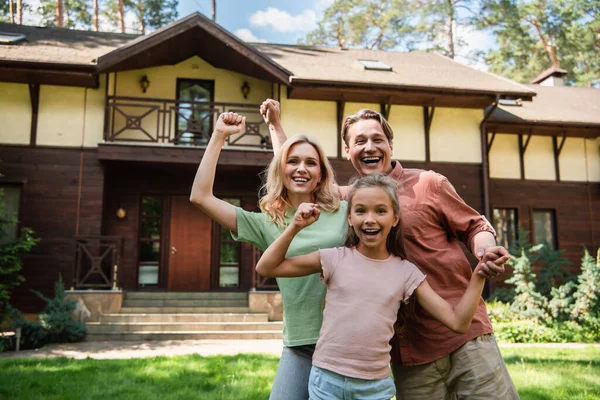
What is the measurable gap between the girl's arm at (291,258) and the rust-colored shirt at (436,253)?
0.47m

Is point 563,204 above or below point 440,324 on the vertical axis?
above

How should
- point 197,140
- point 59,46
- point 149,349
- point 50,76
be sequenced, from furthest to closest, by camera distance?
point 197,140
point 59,46
point 50,76
point 149,349

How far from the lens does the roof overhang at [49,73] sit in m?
9.87

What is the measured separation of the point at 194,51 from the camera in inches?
472

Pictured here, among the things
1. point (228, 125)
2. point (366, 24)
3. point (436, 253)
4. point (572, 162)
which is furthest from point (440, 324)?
point (366, 24)

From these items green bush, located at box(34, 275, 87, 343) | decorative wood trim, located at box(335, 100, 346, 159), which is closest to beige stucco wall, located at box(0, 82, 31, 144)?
green bush, located at box(34, 275, 87, 343)

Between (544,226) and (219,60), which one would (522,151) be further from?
(219,60)

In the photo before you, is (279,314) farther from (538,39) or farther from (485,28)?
(538,39)

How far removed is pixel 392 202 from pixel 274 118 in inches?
38.7

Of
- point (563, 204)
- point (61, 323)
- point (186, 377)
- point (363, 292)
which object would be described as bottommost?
point (186, 377)

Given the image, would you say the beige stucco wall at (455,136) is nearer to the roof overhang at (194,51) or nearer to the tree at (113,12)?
the roof overhang at (194,51)

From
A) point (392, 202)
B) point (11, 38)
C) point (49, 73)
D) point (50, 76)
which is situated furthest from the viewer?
point (11, 38)

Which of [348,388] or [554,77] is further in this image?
[554,77]

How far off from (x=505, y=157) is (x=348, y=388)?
12489mm
